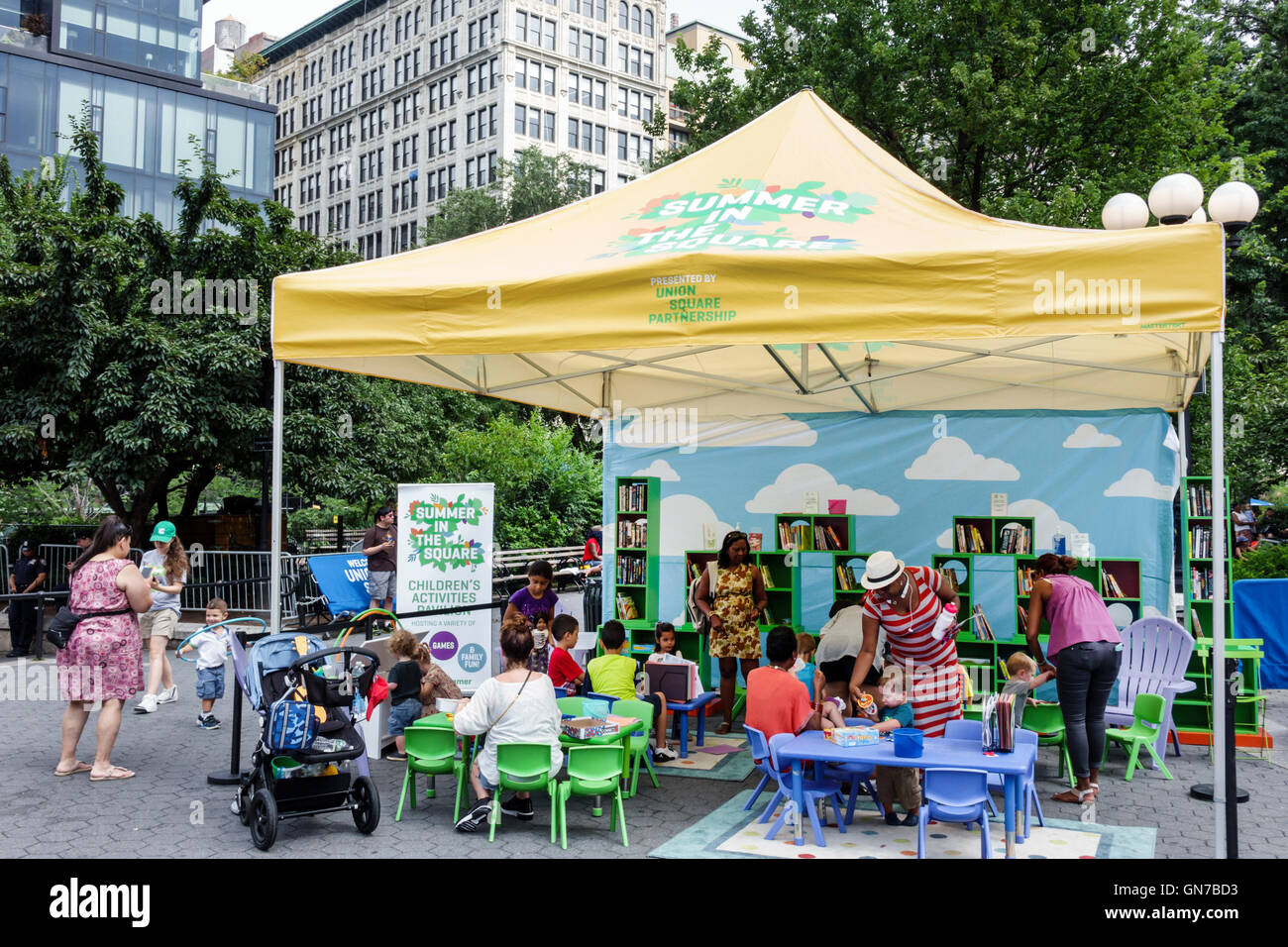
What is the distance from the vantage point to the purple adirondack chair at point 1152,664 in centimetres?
885

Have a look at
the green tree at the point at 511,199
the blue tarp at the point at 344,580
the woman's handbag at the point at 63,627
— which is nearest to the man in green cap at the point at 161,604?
the woman's handbag at the point at 63,627

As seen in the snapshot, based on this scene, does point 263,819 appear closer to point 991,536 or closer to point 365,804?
point 365,804

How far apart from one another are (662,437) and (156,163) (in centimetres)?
3165

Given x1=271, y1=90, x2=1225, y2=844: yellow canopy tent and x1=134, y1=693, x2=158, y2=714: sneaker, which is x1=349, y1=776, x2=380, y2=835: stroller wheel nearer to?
x1=271, y1=90, x2=1225, y2=844: yellow canopy tent

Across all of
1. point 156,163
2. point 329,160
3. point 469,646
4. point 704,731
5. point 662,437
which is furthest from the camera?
point 329,160

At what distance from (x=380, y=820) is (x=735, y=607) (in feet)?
12.8

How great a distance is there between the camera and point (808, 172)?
7.43 m

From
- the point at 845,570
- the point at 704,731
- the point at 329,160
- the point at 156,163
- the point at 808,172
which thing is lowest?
the point at 704,731

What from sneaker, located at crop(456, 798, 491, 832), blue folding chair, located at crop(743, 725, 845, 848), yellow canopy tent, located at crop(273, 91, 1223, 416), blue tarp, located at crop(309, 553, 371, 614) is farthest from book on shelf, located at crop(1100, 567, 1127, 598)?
blue tarp, located at crop(309, 553, 371, 614)

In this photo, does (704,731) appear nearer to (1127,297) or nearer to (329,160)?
(1127,297)

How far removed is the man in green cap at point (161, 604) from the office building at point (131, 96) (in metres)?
26.5

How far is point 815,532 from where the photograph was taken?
36.4 feet
